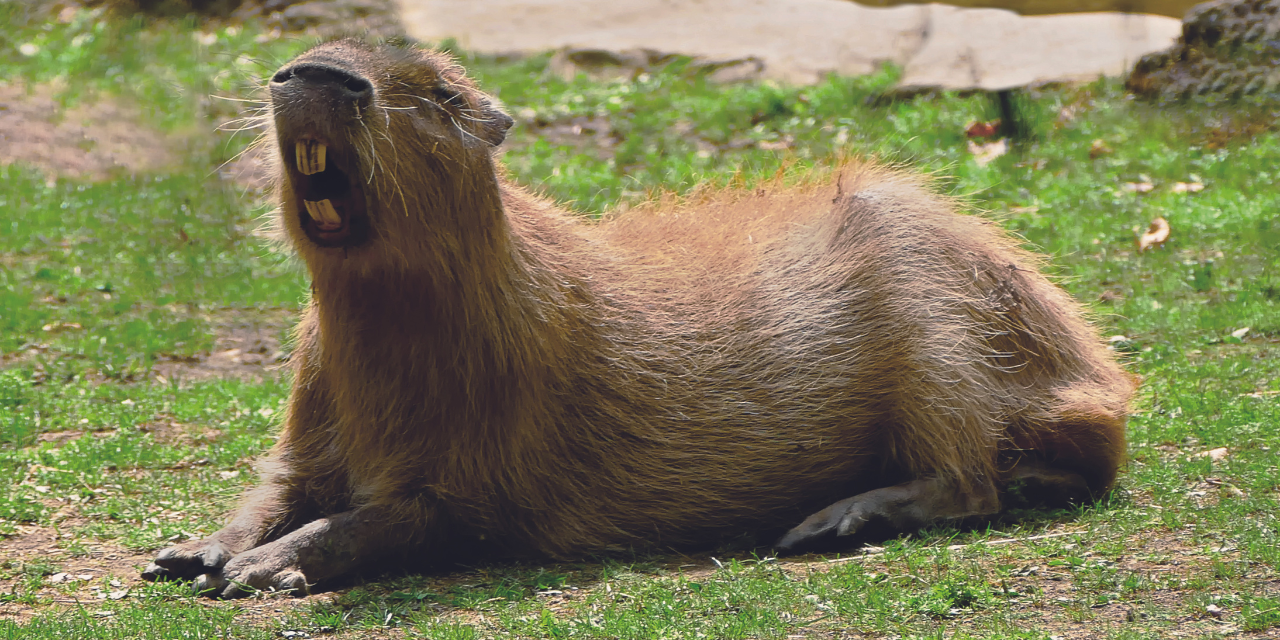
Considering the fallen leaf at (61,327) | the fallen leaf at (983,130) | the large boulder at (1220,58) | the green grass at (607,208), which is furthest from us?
the fallen leaf at (983,130)

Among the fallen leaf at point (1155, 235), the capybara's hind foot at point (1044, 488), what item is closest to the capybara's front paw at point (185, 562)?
the capybara's hind foot at point (1044, 488)

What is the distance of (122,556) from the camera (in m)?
4.44

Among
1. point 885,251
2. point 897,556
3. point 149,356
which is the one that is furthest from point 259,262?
point 897,556

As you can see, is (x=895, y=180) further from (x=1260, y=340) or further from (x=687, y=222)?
(x=1260, y=340)

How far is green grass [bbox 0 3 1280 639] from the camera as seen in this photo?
3.61 metres

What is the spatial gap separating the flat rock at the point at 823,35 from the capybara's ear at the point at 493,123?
662 centimetres

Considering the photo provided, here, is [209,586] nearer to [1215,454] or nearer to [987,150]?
[1215,454]

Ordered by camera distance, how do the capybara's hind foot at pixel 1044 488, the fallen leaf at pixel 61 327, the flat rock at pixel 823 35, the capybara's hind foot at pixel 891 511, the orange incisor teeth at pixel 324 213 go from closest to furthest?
the orange incisor teeth at pixel 324 213, the capybara's hind foot at pixel 891 511, the capybara's hind foot at pixel 1044 488, the fallen leaf at pixel 61 327, the flat rock at pixel 823 35

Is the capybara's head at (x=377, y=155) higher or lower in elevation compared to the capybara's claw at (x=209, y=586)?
higher

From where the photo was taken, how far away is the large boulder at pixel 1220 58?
9.23 m

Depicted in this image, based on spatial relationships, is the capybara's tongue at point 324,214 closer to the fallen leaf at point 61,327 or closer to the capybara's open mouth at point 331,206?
the capybara's open mouth at point 331,206

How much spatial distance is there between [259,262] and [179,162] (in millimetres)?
2167

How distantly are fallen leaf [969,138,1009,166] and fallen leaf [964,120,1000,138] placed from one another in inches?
2.9

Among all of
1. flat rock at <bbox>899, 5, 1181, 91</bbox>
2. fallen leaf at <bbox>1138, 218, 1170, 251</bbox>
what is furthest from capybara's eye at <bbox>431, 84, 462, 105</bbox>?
flat rock at <bbox>899, 5, 1181, 91</bbox>
